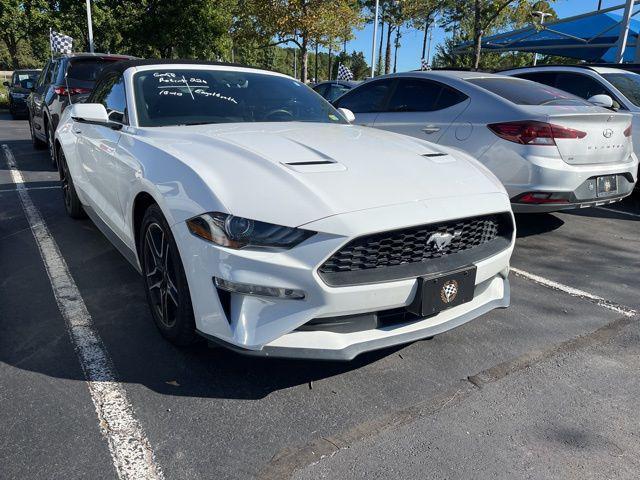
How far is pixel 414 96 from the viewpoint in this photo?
5.69 metres

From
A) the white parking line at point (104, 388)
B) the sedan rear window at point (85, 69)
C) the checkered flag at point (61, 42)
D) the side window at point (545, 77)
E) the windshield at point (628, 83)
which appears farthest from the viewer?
the checkered flag at point (61, 42)

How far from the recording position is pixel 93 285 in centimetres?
362

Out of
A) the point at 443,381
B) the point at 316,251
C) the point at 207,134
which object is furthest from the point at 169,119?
the point at 443,381

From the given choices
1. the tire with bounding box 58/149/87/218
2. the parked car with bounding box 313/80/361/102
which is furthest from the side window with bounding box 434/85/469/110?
the parked car with bounding box 313/80/361/102

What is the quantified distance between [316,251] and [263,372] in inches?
33.4

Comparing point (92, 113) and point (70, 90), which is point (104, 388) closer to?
point (92, 113)

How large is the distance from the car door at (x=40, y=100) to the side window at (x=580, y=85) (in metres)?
8.09

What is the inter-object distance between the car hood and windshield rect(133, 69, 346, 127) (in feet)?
0.79

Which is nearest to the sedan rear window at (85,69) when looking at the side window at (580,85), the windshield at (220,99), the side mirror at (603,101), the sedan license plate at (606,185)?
the windshield at (220,99)

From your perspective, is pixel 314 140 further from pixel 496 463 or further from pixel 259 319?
pixel 496 463

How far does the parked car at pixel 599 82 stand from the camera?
20.2 ft

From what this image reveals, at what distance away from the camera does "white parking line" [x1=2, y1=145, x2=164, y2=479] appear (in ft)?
6.47

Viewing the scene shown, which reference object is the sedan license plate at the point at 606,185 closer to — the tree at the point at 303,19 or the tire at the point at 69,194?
the tire at the point at 69,194

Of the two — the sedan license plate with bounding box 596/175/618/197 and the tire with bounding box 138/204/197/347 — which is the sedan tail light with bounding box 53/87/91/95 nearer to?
the tire with bounding box 138/204/197/347
